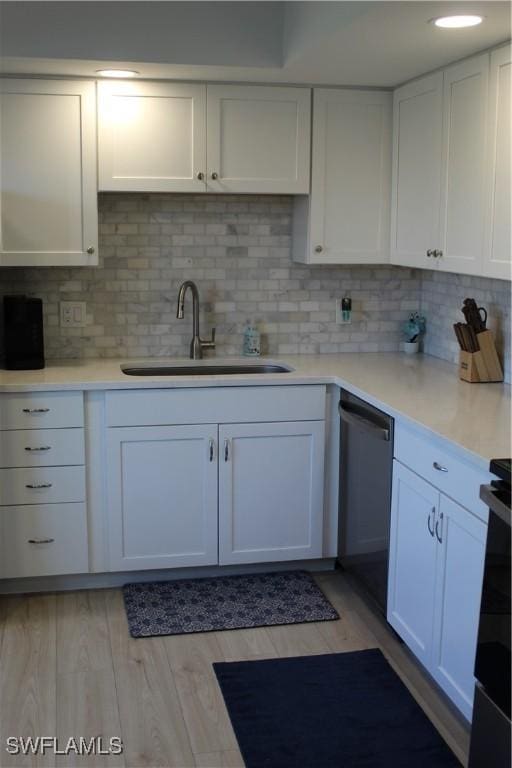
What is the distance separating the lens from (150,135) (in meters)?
3.85

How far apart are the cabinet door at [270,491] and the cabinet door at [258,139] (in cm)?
105

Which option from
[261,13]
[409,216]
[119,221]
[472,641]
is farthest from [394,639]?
[261,13]

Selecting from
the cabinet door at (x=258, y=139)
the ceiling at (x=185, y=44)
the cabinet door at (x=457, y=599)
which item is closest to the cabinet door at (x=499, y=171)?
the ceiling at (x=185, y=44)

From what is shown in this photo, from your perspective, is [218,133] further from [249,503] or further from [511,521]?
[511,521]

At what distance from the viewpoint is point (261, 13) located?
11.9 ft

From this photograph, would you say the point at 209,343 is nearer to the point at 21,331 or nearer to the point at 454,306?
the point at 21,331

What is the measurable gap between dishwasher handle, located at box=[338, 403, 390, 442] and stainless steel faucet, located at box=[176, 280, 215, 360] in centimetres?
79

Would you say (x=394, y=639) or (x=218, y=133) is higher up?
(x=218, y=133)

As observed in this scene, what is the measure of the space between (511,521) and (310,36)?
1965mm

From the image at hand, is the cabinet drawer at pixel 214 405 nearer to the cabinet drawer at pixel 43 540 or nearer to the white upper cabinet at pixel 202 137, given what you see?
the cabinet drawer at pixel 43 540

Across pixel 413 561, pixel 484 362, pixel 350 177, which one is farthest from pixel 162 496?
pixel 350 177

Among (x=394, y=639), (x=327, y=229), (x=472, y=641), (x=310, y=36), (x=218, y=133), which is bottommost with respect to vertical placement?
(x=394, y=639)

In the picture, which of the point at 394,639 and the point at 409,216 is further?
the point at 409,216

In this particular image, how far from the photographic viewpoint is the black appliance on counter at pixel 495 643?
2.18 meters
